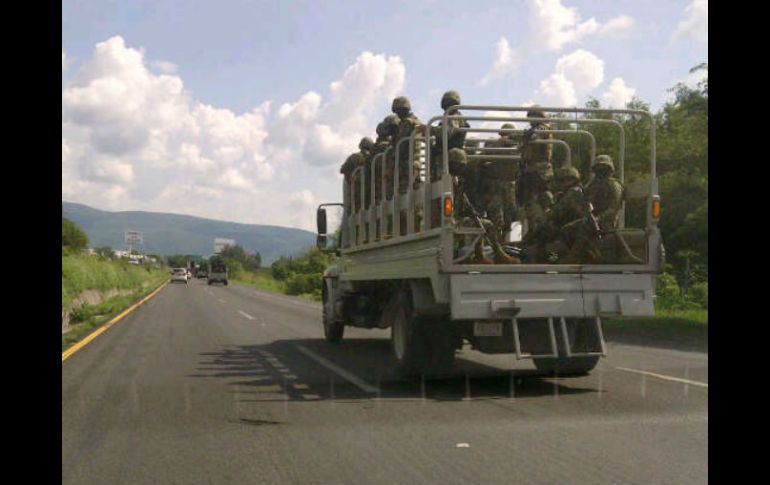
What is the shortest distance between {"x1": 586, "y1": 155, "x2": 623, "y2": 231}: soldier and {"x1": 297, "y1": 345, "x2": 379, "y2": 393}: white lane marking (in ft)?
11.0

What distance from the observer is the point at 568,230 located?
9.72m

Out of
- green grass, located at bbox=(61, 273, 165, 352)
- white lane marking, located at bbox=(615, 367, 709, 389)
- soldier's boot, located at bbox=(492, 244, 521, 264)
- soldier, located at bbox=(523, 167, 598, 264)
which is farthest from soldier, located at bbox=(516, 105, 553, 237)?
green grass, located at bbox=(61, 273, 165, 352)

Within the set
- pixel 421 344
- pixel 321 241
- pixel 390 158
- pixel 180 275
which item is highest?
pixel 390 158

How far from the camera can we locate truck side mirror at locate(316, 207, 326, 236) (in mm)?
14727

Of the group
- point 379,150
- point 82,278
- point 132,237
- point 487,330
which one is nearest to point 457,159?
point 487,330

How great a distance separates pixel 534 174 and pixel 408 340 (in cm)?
275

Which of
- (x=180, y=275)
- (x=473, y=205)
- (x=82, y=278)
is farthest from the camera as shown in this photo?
(x=180, y=275)

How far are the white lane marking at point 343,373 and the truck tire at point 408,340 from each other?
0.55 metres

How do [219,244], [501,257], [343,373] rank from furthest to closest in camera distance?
1. [219,244]
2. [343,373]
3. [501,257]

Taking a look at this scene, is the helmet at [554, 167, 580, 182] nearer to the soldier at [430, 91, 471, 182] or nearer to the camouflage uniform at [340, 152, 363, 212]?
the soldier at [430, 91, 471, 182]

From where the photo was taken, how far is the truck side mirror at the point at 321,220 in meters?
14.7

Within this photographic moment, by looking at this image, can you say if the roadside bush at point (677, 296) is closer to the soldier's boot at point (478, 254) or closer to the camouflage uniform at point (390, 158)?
the camouflage uniform at point (390, 158)

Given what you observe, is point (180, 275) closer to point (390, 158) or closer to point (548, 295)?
point (390, 158)
